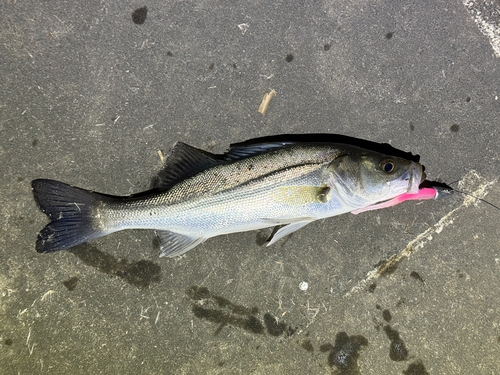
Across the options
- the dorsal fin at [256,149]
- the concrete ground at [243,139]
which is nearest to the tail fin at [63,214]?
the concrete ground at [243,139]

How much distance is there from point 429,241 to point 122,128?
370cm

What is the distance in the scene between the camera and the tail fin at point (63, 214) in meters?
2.79

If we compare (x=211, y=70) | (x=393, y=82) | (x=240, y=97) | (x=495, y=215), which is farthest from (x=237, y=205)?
(x=495, y=215)

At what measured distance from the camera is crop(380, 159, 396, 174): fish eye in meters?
2.58

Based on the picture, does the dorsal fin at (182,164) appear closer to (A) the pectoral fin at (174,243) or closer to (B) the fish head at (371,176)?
(A) the pectoral fin at (174,243)

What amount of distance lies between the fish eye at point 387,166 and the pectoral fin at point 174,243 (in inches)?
73.3

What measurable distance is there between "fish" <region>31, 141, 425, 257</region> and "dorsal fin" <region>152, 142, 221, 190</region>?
0.06m

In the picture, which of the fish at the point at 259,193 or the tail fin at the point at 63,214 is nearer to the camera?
the fish at the point at 259,193

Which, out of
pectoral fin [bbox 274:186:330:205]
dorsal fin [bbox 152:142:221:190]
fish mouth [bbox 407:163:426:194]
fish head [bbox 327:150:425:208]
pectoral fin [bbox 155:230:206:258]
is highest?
fish mouth [bbox 407:163:426:194]

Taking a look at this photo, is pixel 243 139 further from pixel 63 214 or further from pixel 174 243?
pixel 63 214

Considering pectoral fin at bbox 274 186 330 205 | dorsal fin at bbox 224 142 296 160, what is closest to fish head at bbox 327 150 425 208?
pectoral fin at bbox 274 186 330 205

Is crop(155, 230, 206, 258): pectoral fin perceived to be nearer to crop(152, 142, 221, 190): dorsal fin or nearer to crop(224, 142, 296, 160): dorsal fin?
crop(152, 142, 221, 190): dorsal fin

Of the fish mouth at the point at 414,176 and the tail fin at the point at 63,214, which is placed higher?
the fish mouth at the point at 414,176

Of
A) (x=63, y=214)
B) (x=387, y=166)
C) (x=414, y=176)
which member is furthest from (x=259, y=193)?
(x=63, y=214)
